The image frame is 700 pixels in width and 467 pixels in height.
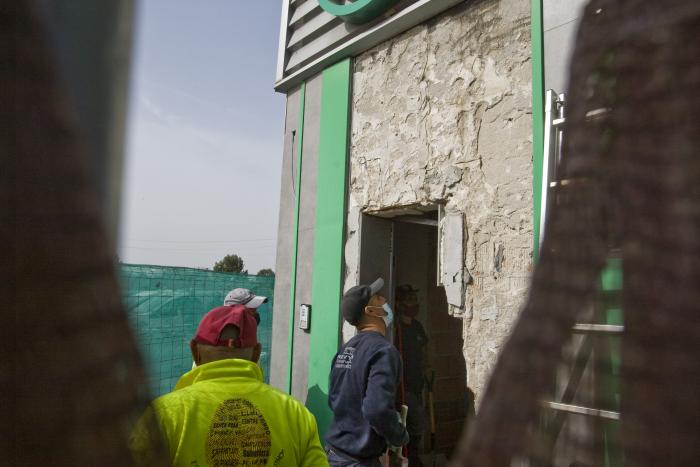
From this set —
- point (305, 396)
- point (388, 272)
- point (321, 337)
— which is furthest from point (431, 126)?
point (305, 396)

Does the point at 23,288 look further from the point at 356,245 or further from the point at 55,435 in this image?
the point at 356,245

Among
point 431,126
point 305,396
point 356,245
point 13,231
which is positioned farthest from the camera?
point 305,396

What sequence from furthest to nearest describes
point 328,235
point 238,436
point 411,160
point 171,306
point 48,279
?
point 171,306 < point 328,235 < point 411,160 < point 238,436 < point 48,279

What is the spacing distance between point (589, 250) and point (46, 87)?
0.38 m

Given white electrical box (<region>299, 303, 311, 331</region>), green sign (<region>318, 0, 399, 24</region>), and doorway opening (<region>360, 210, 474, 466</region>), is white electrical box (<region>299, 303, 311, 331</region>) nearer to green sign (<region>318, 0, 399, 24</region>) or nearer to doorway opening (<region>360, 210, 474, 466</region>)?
doorway opening (<region>360, 210, 474, 466</region>)

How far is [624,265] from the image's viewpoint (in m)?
0.39

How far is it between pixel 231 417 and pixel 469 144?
2428 millimetres

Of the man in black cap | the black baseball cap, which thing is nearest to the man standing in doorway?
the black baseball cap

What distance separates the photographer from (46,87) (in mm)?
286

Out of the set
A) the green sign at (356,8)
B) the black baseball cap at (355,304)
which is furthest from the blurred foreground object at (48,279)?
the green sign at (356,8)

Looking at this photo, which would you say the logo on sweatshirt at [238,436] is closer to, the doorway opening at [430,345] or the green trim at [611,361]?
the green trim at [611,361]

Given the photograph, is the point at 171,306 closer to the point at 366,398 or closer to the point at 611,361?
the point at 366,398

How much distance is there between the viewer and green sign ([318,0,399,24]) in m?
4.12

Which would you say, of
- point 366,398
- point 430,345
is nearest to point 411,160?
point 366,398
